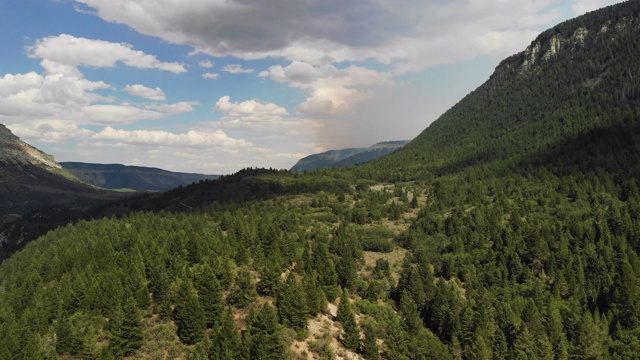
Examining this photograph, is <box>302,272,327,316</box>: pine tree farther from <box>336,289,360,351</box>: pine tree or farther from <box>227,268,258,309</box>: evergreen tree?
<box>227,268,258,309</box>: evergreen tree

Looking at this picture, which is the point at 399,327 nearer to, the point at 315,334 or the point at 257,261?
the point at 315,334

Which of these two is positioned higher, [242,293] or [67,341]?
[242,293]

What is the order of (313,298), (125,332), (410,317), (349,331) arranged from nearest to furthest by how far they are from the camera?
(125,332) < (349,331) < (313,298) < (410,317)

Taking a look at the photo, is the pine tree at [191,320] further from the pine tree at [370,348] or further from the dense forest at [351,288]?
the pine tree at [370,348]

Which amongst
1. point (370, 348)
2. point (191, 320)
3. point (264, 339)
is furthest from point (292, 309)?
point (191, 320)

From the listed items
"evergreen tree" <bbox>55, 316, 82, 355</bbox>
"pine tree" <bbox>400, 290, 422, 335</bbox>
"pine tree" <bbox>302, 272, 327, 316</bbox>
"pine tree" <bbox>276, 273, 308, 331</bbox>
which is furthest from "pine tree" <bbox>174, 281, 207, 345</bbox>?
"pine tree" <bbox>400, 290, 422, 335</bbox>

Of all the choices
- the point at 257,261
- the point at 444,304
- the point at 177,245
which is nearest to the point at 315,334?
the point at 257,261

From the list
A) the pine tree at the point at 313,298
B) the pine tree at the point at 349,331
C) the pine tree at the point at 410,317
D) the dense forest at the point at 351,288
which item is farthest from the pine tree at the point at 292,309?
the pine tree at the point at 410,317

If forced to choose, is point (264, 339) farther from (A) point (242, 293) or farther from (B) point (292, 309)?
(A) point (242, 293)
